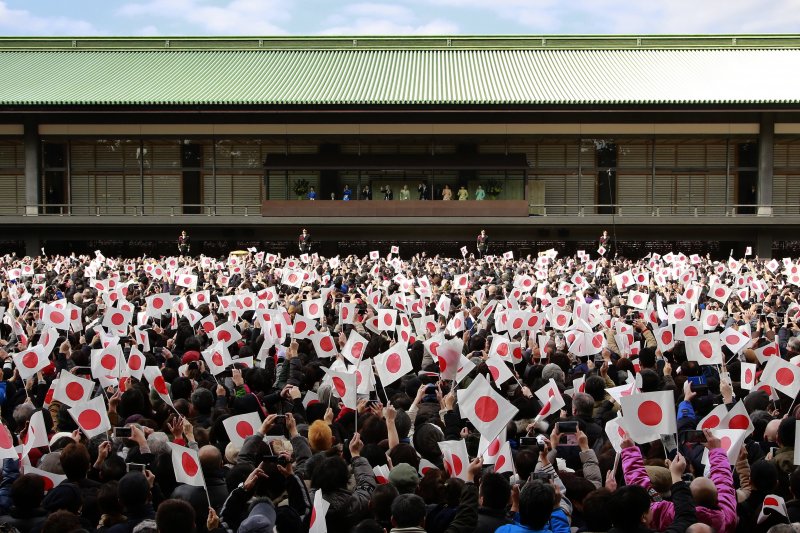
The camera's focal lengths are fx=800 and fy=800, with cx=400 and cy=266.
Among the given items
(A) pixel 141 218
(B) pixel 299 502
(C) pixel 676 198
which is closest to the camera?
(B) pixel 299 502

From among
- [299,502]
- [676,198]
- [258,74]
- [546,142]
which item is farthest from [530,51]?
[299,502]

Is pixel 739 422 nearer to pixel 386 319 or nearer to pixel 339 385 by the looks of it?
pixel 339 385

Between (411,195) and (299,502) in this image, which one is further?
(411,195)

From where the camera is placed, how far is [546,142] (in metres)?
35.8

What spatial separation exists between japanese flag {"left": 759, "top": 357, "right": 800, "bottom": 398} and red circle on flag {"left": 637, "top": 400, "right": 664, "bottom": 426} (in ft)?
7.98

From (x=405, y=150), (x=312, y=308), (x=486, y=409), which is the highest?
(x=405, y=150)

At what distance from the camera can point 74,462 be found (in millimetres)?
5352

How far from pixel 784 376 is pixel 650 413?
2.55 meters

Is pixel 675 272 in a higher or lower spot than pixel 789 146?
lower

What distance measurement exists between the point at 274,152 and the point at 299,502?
3229 centimetres

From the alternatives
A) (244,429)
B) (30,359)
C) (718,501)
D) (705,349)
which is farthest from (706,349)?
(30,359)

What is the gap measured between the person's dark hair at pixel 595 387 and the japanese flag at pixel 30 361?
18.4ft

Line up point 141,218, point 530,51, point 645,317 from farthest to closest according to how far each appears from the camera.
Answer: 1. point 530,51
2. point 141,218
3. point 645,317

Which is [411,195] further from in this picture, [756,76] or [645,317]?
[645,317]
